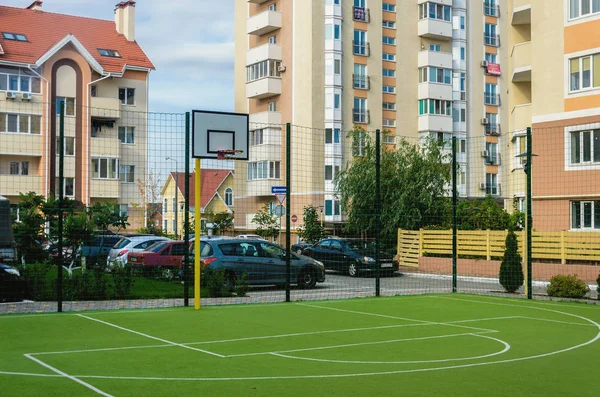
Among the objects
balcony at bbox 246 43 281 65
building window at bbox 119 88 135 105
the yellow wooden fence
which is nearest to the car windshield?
the yellow wooden fence

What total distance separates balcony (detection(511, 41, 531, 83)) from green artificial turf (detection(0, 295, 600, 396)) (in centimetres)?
2055

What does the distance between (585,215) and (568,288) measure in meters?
11.5

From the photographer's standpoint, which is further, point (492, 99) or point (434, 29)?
point (492, 99)

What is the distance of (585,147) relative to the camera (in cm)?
2881

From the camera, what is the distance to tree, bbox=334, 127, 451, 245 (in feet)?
109

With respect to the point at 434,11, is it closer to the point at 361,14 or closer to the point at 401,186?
the point at 361,14

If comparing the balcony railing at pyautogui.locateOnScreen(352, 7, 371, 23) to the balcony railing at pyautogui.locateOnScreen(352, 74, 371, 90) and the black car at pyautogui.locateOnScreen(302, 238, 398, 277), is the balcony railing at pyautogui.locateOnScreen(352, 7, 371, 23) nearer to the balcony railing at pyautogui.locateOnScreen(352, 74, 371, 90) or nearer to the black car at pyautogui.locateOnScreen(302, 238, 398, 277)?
the balcony railing at pyautogui.locateOnScreen(352, 74, 371, 90)

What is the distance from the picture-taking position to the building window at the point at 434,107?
57906 millimetres

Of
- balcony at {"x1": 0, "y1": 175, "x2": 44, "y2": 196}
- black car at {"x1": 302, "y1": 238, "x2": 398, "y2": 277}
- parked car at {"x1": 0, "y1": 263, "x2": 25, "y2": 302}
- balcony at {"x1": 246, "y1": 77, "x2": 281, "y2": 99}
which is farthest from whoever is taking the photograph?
balcony at {"x1": 246, "y1": 77, "x2": 281, "y2": 99}

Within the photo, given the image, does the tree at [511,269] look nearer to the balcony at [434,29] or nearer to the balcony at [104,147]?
the balcony at [104,147]

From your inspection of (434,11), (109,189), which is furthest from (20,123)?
(434,11)

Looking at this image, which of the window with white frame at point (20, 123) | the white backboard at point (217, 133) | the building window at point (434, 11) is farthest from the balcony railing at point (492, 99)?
the white backboard at point (217, 133)

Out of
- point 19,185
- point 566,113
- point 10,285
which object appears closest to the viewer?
point 10,285

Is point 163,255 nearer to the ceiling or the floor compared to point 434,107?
nearer to the floor
